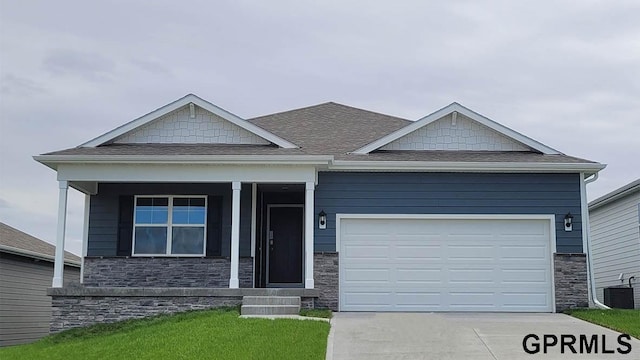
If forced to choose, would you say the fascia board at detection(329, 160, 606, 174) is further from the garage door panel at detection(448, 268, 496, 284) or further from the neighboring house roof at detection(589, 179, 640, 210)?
the neighboring house roof at detection(589, 179, 640, 210)

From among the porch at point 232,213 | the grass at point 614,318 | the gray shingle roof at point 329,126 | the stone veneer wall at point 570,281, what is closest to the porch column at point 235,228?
the porch at point 232,213

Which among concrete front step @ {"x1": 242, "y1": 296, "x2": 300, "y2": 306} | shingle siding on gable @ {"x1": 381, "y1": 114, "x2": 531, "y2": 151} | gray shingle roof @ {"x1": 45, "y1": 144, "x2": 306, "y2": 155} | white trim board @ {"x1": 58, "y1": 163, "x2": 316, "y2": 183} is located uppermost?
shingle siding on gable @ {"x1": 381, "y1": 114, "x2": 531, "y2": 151}

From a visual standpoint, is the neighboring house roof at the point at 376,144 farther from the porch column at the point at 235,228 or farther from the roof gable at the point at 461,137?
the porch column at the point at 235,228

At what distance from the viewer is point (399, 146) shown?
15516mm

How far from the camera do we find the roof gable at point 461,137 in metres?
15.4

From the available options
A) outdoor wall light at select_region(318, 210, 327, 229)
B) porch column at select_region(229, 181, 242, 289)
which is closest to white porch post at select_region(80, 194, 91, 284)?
porch column at select_region(229, 181, 242, 289)

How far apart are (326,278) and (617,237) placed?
8550 millimetres

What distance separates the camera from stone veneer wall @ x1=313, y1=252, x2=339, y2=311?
14.2m

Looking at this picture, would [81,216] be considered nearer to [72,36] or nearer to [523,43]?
[72,36]

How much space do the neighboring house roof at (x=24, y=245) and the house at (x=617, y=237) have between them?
1441cm

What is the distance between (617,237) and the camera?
1864cm

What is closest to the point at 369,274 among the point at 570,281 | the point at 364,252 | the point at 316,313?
the point at 364,252

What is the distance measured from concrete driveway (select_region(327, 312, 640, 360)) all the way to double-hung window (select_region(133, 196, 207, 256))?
369 cm

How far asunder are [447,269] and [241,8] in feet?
22.6
